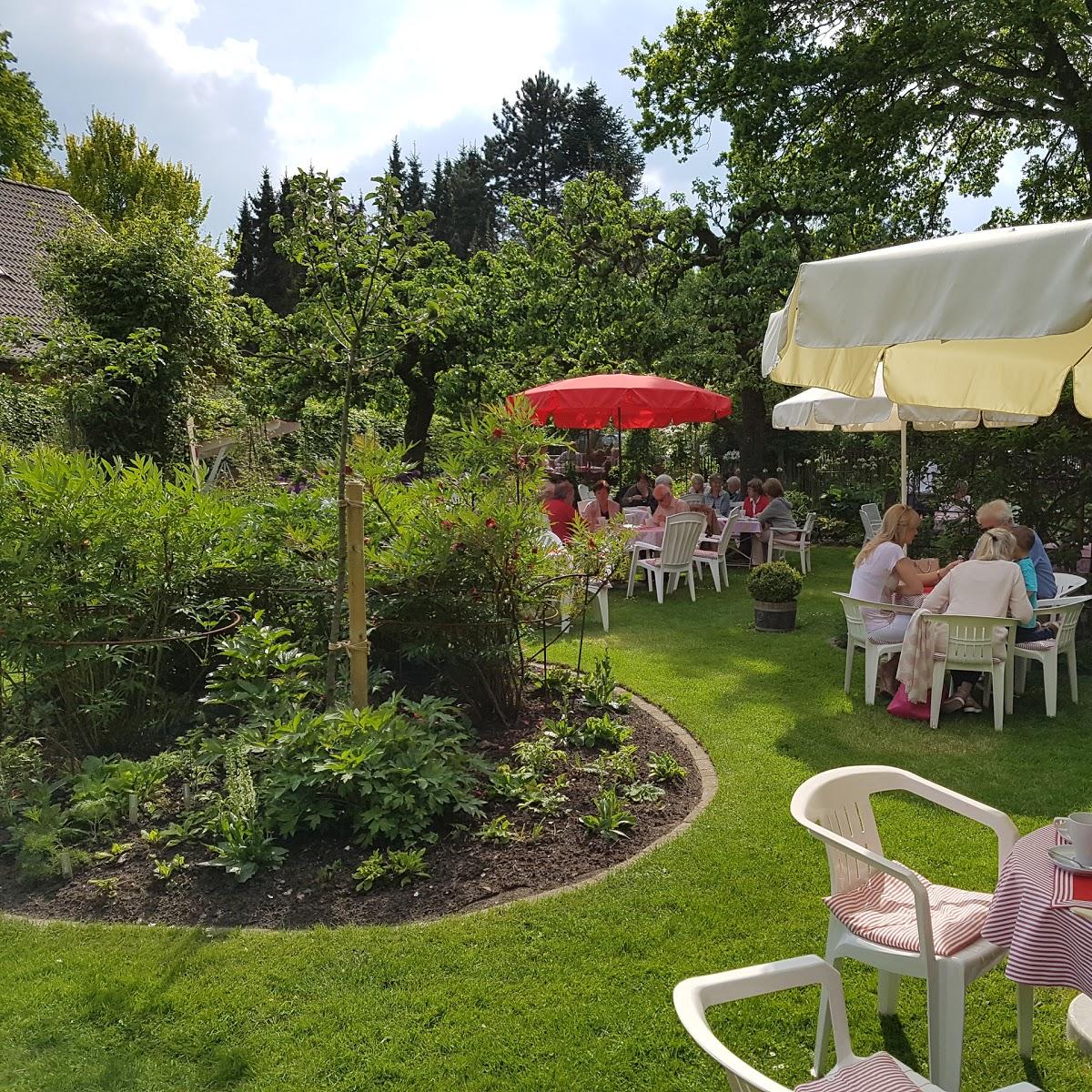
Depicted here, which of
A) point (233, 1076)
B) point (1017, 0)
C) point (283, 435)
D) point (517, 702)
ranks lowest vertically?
point (233, 1076)

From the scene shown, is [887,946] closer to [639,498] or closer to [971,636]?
[971,636]

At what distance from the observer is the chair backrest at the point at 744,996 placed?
152cm

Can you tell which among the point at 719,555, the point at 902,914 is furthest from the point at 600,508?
the point at 902,914

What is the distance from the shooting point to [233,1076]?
8.38ft

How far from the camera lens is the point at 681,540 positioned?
387 inches

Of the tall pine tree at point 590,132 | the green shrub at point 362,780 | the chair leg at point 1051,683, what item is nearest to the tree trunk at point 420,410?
the chair leg at point 1051,683

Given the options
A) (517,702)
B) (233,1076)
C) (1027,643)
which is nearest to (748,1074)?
(233,1076)

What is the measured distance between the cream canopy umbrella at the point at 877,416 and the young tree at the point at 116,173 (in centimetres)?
2702

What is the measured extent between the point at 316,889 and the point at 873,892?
7.22ft

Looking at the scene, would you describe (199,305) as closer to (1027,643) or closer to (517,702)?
(517,702)

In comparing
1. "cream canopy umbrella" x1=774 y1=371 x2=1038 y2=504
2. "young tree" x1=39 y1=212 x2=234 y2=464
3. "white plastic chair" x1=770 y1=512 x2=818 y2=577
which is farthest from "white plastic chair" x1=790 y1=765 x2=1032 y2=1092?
"young tree" x1=39 y1=212 x2=234 y2=464

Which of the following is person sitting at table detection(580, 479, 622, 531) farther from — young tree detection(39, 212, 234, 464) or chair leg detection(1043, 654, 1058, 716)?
young tree detection(39, 212, 234, 464)

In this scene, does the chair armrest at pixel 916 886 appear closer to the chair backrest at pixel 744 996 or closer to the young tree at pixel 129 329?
the chair backrest at pixel 744 996

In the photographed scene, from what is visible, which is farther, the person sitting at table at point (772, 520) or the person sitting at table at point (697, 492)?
the person sitting at table at point (697, 492)
